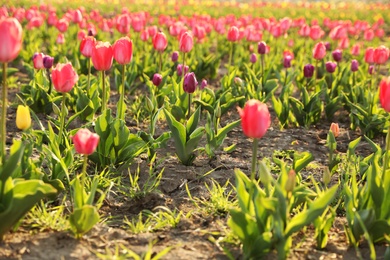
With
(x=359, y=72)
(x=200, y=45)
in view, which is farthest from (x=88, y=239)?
(x=200, y=45)

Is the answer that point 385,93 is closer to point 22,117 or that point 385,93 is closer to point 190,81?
point 190,81

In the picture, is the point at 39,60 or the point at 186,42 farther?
the point at 186,42

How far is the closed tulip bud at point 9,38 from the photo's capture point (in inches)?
91.3

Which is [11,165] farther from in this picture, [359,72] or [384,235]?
[359,72]

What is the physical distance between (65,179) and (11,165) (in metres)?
0.84

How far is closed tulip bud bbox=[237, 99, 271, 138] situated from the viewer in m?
2.32

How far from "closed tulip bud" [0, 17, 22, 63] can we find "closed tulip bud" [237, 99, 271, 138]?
0.97 metres

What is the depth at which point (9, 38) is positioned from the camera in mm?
2338

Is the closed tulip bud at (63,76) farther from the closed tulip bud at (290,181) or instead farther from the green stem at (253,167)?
the closed tulip bud at (290,181)

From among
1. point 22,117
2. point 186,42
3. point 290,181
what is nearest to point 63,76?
point 22,117

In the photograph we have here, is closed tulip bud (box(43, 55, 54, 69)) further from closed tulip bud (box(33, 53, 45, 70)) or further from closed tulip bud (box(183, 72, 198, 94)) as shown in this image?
closed tulip bud (box(183, 72, 198, 94))

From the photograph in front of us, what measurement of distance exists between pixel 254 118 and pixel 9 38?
1.06 m

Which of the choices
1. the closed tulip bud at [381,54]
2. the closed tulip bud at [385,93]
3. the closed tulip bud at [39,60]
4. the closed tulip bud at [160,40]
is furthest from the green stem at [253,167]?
the closed tulip bud at [381,54]

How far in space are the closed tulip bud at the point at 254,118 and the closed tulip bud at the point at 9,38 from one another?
97 centimetres
